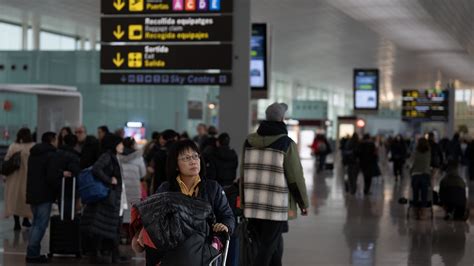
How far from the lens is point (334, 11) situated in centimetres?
3931

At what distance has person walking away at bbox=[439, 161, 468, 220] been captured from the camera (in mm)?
16547

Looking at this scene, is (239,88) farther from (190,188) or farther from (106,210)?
(190,188)

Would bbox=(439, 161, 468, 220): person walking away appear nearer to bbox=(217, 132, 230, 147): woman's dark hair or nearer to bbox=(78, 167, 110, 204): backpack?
bbox=(217, 132, 230, 147): woman's dark hair

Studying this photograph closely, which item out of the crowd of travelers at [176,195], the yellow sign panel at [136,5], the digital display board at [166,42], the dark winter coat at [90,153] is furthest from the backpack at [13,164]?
the yellow sign panel at [136,5]

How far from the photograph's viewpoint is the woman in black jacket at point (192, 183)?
5449 mm

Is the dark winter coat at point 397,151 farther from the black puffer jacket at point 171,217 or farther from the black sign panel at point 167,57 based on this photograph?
the black puffer jacket at point 171,217

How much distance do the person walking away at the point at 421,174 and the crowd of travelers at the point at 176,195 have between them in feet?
16.4

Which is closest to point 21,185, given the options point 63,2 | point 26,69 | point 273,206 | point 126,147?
point 126,147

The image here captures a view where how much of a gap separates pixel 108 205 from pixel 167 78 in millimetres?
3573

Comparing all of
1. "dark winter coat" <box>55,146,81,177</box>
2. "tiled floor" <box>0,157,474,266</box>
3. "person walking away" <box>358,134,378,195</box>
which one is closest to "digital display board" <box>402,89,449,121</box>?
"person walking away" <box>358,134,378,195</box>

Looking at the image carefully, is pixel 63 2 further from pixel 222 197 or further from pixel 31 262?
pixel 222 197

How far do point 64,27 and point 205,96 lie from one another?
617 inches

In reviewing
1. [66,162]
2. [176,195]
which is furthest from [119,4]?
[176,195]

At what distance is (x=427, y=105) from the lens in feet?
156
